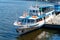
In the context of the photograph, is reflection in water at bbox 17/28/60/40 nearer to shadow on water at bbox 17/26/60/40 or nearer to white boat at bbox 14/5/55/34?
shadow on water at bbox 17/26/60/40

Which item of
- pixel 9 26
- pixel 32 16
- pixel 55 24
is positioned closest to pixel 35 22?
pixel 32 16

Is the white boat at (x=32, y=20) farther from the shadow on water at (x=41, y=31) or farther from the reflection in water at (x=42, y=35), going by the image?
the reflection in water at (x=42, y=35)

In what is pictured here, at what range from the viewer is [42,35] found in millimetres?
46094

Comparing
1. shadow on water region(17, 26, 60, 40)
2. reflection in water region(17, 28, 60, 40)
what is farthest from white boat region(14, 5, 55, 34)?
reflection in water region(17, 28, 60, 40)

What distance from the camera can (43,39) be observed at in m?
43.3

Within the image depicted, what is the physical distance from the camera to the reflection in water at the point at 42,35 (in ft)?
144

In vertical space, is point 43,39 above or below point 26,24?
below

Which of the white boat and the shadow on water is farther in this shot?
the white boat

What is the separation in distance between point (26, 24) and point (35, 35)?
324 cm

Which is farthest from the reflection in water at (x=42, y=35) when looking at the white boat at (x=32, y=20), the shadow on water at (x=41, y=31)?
the white boat at (x=32, y=20)

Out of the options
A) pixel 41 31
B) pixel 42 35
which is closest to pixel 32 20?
pixel 41 31

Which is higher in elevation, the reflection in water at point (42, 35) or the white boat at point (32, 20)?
the white boat at point (32, 20)

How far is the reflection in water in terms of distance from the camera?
43938 mm

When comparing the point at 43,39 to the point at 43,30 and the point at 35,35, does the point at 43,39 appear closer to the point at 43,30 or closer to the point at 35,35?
the point at 35,35
